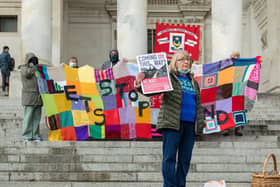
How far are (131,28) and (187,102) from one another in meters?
10.7

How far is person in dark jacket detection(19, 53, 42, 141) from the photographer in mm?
13797

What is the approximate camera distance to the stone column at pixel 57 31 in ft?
81.6

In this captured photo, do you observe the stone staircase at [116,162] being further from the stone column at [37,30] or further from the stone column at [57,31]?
the stone column at [57,31]

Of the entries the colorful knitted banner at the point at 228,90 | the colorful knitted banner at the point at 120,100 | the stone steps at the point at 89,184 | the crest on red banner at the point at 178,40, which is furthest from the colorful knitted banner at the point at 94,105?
the stone steps at the point at 89,184

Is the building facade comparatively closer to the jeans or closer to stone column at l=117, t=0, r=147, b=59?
the jeans

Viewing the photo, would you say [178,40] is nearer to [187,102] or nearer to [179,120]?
[187,102]

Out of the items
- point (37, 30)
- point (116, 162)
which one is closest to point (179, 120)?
point (116, 162)

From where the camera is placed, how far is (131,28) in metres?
19.2

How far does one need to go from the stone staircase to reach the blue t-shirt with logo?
8.11ft

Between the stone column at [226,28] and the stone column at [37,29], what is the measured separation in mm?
5249

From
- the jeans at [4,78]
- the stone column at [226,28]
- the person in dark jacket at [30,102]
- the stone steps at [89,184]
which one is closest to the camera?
the stone steps at [89,184]

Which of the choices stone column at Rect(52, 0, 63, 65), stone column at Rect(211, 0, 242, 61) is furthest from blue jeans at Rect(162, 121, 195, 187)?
stone column at Rect(52, 0, 63, 65)

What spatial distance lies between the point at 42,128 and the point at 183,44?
163 inches

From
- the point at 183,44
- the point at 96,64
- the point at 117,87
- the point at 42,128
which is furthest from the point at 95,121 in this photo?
the point at 96,64
